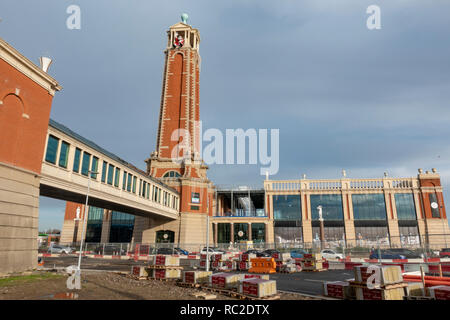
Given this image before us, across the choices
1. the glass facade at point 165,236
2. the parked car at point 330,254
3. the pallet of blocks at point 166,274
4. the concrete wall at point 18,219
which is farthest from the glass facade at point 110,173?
the parked car at point 330,254

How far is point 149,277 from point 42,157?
1181 cm

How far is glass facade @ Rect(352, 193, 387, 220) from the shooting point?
65250mm

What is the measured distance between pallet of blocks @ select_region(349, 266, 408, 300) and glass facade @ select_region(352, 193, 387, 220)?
60.1m

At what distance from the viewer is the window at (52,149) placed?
891 inches

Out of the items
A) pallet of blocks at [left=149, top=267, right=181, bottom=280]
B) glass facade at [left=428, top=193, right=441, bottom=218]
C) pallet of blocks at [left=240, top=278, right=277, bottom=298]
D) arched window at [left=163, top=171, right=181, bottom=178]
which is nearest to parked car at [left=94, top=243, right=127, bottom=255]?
arched window at [left=163, top=171, right=181, bottom=178]

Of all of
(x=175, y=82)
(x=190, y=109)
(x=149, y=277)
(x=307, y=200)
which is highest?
(x=175, y=82)

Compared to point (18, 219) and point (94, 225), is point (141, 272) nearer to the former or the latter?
point (18, 219)

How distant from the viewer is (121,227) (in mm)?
70375

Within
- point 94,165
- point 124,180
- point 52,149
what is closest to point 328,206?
point 124,180

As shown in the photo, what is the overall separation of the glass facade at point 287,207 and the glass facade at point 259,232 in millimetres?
4849
